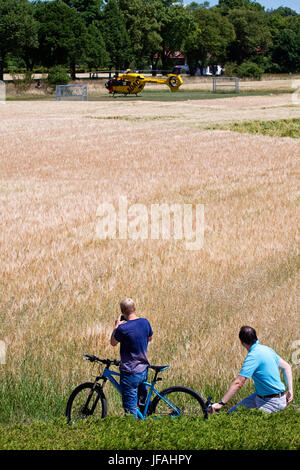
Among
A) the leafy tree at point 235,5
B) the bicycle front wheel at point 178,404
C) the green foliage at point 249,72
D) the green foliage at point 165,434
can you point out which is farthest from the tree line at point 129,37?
the green foliage at point 165,434

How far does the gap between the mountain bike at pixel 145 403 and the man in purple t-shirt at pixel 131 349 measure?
84 millimetres

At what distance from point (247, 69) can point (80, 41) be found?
29.6 meters

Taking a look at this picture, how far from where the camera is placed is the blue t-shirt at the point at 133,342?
5.72 meters

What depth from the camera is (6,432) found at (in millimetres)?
5137

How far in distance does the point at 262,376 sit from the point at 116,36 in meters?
110

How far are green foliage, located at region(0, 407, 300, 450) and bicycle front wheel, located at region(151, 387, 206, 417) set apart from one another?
1.01 ft

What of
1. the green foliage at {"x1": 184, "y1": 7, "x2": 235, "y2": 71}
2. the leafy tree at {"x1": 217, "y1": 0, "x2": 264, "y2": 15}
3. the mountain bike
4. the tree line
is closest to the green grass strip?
the mountain bike

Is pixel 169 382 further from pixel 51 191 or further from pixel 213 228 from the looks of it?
pixel 51 191

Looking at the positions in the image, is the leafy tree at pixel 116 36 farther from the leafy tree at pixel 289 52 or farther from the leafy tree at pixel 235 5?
the leafy tree at pixel 235 5

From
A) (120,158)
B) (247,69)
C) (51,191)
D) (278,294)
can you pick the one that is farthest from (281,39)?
(278,294)

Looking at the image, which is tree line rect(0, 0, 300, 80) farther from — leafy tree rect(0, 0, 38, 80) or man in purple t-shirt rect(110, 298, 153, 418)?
man in purple t-shirt rect(110, 298, 153, 418)

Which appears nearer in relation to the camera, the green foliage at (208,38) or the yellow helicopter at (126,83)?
the yellow helicopter at (126,83)

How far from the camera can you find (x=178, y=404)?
20.8 ft

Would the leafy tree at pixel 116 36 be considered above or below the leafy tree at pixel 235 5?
below
